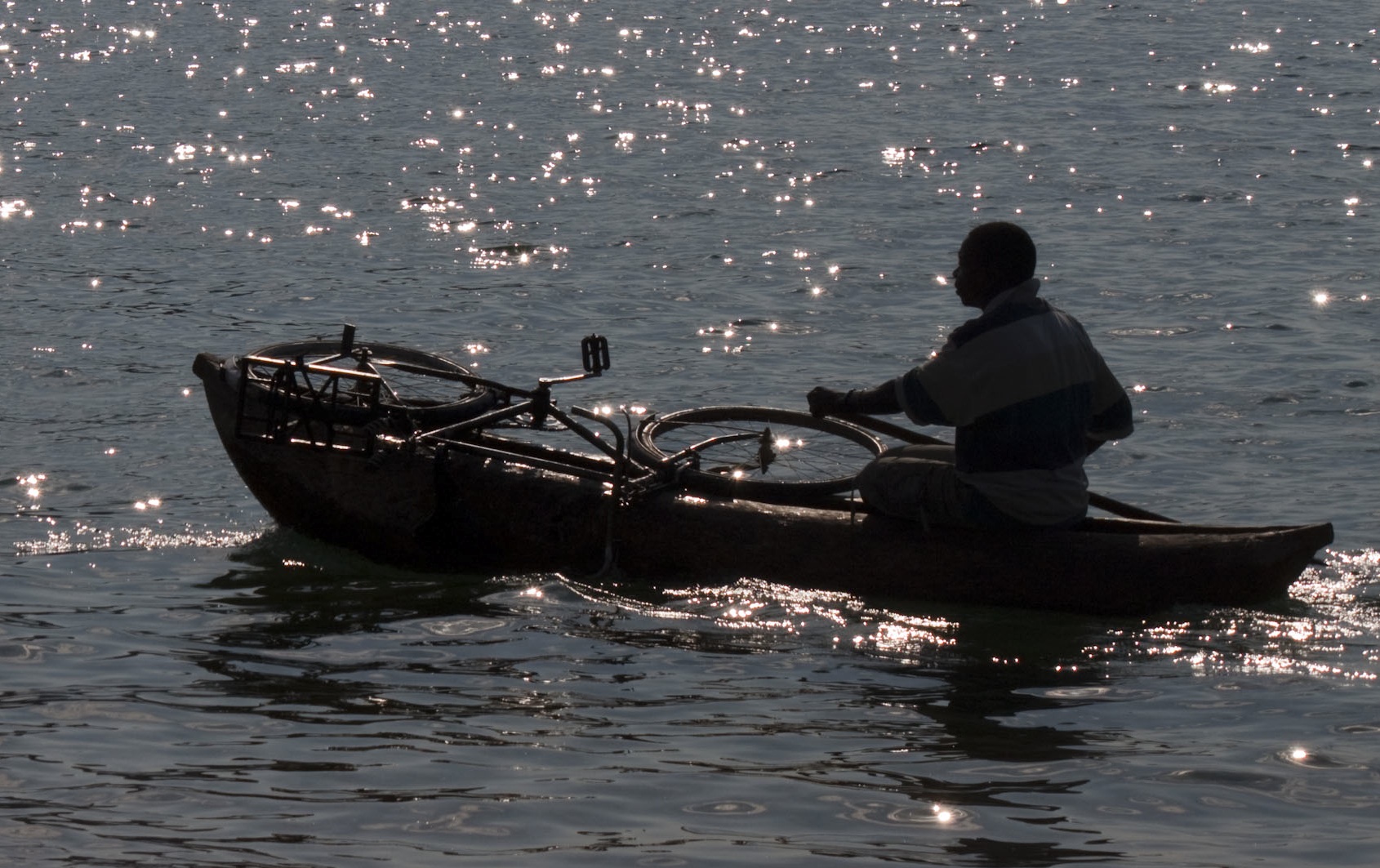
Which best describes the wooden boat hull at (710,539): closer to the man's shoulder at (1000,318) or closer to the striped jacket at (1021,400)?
the striped jacket at (1021,400)

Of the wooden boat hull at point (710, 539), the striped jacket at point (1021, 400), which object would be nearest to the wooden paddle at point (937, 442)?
the wooden boat hull at point (710, 539)

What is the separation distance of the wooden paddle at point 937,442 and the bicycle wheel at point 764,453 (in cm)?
15

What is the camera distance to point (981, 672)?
354 inches

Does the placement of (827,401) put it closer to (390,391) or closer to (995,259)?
(995,259)

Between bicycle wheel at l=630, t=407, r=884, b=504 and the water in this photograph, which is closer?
the water

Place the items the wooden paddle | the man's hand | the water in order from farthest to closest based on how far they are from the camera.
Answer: the wooden paddle
the man's hand
the water

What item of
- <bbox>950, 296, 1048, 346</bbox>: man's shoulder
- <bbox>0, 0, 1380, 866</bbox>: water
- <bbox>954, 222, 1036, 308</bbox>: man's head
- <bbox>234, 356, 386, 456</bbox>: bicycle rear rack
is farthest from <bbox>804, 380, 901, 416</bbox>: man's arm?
<bbox>234, 356, 386, 456</bbox>: bicycle rear rack

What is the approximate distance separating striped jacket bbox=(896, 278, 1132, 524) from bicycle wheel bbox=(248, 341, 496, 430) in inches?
124

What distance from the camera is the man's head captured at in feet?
28.9

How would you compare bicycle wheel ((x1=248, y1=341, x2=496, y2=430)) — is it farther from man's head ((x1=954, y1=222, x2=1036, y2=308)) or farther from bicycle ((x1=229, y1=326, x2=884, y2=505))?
man's head ((x1=954, y1=222, x2=1036, y2=308))

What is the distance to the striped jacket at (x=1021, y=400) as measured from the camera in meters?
8.80

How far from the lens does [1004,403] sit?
889 cm

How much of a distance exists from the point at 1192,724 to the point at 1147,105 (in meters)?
22.8

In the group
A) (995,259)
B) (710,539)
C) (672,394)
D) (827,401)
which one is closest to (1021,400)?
(995,259)
